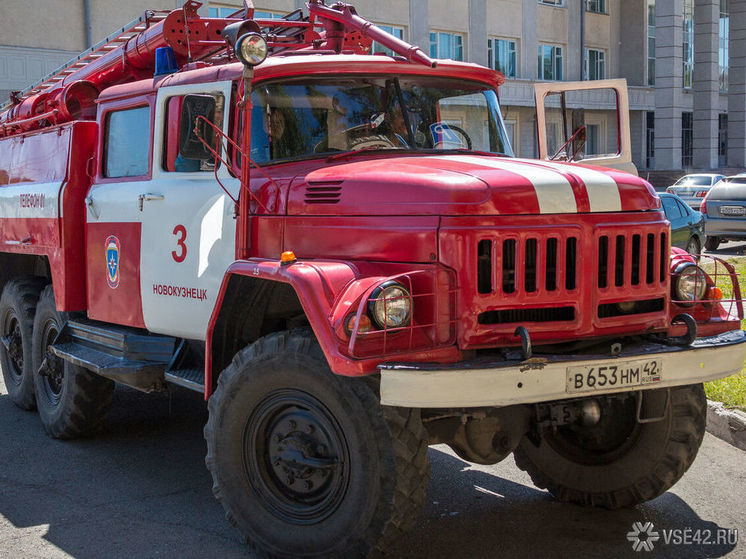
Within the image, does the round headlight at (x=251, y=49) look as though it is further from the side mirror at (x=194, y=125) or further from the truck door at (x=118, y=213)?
the truck door at (x=118, y=213)

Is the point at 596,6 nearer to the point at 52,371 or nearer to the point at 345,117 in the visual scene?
the point at 52,371

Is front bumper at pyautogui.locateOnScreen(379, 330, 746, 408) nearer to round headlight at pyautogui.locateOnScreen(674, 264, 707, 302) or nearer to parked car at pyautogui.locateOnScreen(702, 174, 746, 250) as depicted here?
round headlight at pyautogui.locateOnScreen(674, 264, 707, 302)

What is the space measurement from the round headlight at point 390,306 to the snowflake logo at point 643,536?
1855mm

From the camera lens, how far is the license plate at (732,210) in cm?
2162

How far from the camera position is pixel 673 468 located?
5289mm

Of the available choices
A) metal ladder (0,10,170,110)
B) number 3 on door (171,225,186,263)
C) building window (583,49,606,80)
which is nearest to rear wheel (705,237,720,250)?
metal ladder (0,10,170,110)

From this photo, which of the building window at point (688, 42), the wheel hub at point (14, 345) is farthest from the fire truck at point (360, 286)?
the building window at point (688, 42)

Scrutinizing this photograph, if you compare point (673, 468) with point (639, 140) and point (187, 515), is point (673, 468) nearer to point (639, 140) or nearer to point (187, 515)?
point (187, 515)

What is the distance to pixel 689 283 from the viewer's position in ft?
17.5

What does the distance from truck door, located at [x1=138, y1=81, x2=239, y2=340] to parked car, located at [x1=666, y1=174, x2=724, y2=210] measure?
25412mm

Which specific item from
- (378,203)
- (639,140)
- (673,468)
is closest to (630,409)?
(673,468)

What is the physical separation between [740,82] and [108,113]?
42758mm

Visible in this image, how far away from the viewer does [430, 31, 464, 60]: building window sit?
3497 cm

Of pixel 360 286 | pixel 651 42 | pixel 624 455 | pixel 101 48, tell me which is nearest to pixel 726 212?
pixel 101 48
